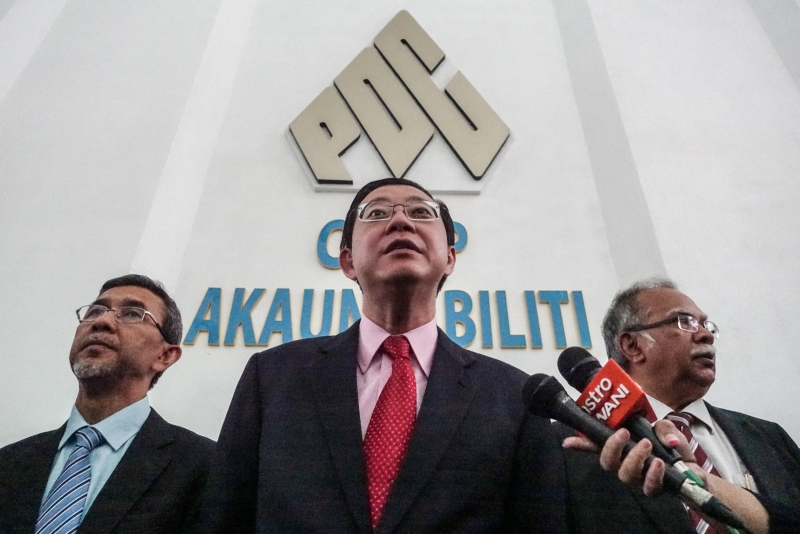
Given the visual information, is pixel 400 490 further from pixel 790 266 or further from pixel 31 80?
pixel 31 80

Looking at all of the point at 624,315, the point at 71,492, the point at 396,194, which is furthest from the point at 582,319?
the point at 71,492

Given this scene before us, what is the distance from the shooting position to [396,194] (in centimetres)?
148

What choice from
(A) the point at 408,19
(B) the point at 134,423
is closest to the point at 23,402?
(B) the point at 134,423

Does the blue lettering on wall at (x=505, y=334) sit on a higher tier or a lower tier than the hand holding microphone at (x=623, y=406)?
higher

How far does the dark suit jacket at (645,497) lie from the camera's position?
3.96 feet

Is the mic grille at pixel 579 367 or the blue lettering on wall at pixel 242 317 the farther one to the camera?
the blue lettering on wall at pixel 242 317

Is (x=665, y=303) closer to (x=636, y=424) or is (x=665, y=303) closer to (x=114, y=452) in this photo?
(x=636, y=424)

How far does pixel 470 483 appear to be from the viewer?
1030 mm

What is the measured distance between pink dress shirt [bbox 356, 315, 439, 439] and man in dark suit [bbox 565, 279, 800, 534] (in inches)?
21.3

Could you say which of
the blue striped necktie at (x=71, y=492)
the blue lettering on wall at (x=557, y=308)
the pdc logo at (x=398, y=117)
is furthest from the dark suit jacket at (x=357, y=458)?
the pdc logo at (x=398, y=117)

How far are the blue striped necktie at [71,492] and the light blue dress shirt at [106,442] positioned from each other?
0.7 inches

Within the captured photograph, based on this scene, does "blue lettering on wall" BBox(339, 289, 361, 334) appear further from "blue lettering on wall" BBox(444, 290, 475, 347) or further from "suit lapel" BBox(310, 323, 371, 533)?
"suit lapel" BBox(310, 323, 371, 533)

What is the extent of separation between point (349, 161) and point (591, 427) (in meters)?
3.19

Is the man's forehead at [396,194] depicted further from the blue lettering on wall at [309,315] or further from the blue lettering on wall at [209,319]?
the blue lettering on wall at [209,319]
